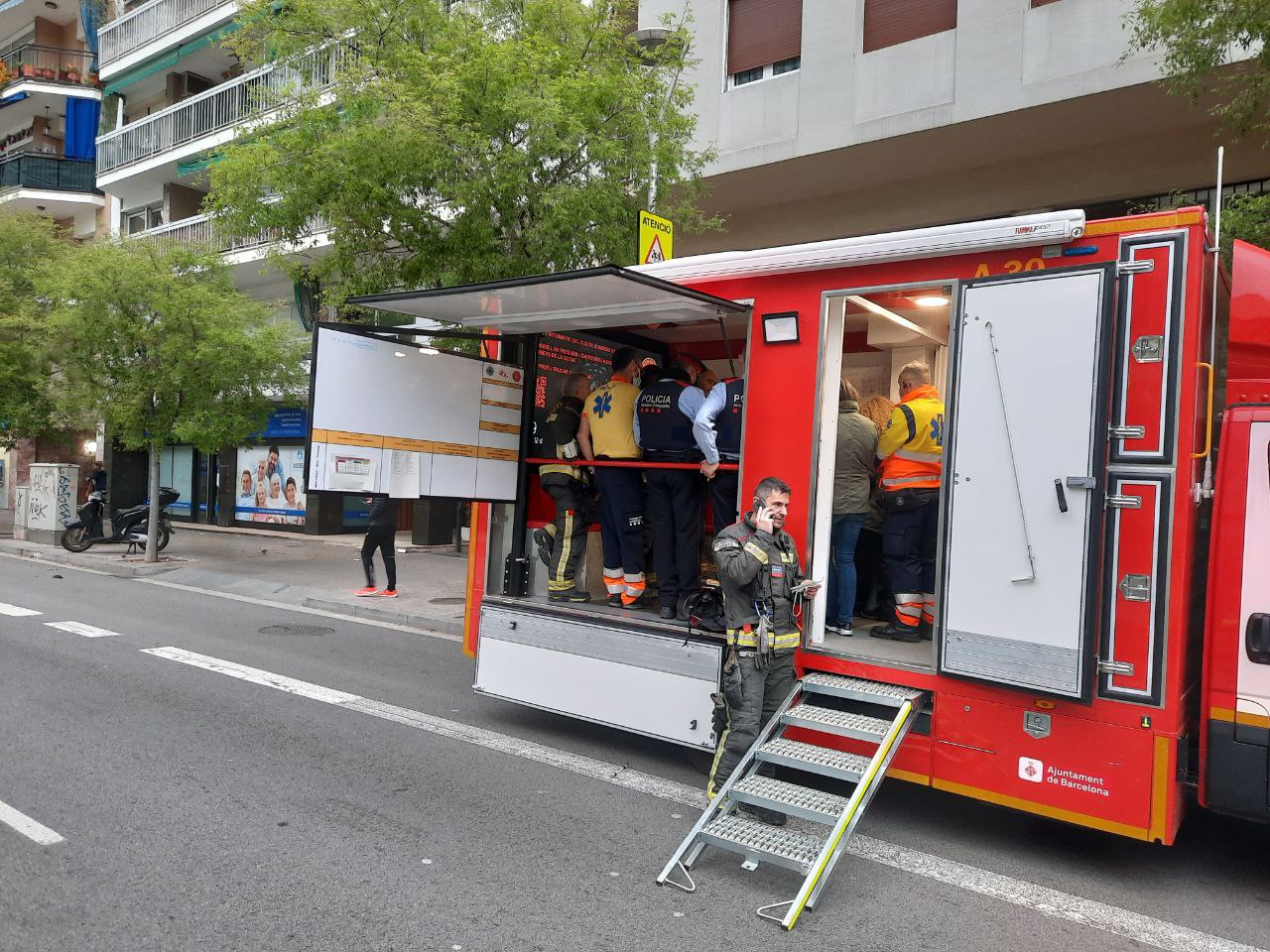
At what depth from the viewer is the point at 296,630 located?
34.2 feet

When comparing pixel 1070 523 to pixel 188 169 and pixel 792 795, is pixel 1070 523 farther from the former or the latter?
pixel 188 169

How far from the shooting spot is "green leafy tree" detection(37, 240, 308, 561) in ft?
50.0

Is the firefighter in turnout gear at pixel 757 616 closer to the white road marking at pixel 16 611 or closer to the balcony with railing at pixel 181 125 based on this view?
the white road marking at pixel 16 611

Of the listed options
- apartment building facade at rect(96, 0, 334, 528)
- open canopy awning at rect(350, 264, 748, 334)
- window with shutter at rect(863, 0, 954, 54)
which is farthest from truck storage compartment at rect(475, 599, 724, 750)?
apartment building facade at rect(96, 0, 334, 528)

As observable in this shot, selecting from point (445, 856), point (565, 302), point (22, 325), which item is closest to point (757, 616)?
point (445, 856)

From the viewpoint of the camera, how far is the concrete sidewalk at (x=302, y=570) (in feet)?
38.7

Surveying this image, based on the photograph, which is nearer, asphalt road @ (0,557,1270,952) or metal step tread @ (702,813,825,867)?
asphalt road @ (0,557,1270,952)

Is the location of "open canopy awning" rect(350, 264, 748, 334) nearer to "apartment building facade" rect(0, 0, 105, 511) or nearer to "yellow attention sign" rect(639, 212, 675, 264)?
"yellow attention sign" rect(639, 212, 675, 264)

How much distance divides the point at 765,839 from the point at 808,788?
443 mm

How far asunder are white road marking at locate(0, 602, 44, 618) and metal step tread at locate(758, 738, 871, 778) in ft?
32.0

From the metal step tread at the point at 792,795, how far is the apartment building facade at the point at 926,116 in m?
8.46

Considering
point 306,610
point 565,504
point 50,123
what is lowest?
point 306,610

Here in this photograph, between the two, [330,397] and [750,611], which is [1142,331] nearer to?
[750,611]

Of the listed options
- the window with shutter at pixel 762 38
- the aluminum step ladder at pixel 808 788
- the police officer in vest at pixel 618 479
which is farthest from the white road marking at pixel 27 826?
the window with shutter at pixel 762 38
